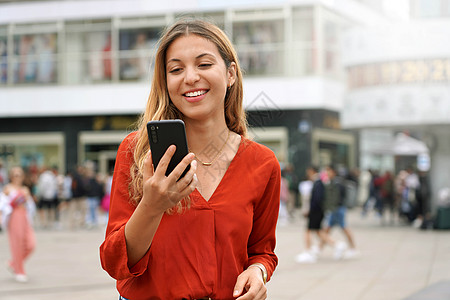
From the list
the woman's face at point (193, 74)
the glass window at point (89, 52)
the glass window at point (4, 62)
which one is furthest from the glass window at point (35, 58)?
the woman's face at point (193, 74)

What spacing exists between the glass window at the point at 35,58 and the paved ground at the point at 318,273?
13.1m

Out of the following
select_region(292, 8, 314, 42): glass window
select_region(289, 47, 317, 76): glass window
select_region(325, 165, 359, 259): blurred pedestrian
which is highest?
select_region(292, 8, 314, 42): glass window

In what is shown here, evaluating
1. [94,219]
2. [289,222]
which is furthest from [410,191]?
[94,219]

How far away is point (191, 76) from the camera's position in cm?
212

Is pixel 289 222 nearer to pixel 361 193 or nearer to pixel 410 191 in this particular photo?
pixel 410 191

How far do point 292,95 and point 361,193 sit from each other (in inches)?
246

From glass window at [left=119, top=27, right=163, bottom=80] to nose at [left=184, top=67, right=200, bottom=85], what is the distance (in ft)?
83.6

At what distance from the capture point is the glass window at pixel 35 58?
2853 cm

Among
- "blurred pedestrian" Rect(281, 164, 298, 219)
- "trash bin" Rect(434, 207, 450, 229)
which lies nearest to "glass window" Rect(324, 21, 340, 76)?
"blurred pedestrian" Rect(281, 164, 298, 219)

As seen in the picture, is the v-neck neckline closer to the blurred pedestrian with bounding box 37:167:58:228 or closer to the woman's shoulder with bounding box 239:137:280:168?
the woman's shoulder with bounding box 239:137:280:168

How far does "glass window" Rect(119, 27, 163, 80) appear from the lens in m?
27.5

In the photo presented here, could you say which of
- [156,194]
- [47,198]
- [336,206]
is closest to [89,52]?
[47,198]

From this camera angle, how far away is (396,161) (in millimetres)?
34875

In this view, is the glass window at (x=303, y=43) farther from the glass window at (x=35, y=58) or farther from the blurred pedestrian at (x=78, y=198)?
the glass window at (x=35, y=58)
